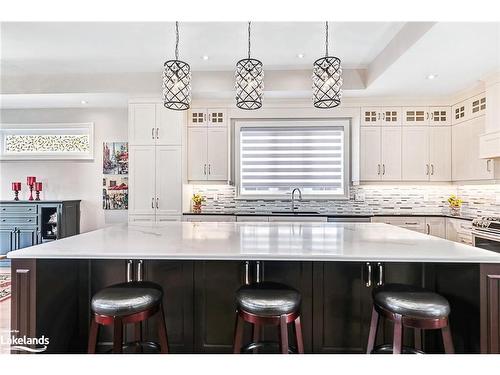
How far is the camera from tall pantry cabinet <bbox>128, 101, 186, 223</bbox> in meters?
4.36

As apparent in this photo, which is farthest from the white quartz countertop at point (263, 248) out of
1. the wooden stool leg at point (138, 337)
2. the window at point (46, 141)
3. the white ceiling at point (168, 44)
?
the window at point (46, 141)

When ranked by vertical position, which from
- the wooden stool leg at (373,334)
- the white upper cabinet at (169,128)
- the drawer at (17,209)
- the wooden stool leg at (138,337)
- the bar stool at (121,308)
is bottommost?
the wooden stool leg at (138,337)

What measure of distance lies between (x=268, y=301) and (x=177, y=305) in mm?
786

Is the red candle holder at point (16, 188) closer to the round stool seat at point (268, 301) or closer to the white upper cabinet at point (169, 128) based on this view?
the white upper cabinet at point (169, 128)

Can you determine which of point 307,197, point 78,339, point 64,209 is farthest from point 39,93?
point 307,197

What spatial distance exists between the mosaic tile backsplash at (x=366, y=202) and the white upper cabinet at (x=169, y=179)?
52 cm

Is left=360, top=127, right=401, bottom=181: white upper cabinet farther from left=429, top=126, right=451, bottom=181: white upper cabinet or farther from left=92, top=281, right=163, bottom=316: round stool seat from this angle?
left=92, top=281, right=163, bottom=316: round stool seat

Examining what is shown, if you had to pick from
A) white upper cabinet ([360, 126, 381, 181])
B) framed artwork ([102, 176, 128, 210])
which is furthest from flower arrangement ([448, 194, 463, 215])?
framed artwork ([102, 176, 128, 210])

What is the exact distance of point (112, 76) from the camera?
13.9 ft

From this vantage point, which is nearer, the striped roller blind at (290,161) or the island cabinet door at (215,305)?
the island cabinet door at (215,305)

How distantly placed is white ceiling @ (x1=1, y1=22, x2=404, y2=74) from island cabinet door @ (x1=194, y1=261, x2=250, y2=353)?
7.70 ft

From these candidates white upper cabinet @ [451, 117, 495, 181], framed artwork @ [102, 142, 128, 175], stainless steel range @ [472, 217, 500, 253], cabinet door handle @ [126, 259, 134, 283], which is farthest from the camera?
framed artwork @ [102, 142, 128, 175]

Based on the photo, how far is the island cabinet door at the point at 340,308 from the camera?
1909 millimetres

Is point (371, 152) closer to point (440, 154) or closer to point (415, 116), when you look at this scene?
point (415, 116)
